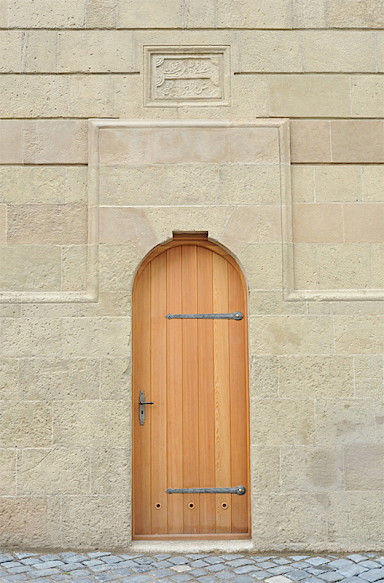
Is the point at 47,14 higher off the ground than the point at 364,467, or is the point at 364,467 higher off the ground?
the point at 47,14

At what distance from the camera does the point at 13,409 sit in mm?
4512

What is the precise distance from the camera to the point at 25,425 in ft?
14.8

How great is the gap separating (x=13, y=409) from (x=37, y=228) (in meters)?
1.48

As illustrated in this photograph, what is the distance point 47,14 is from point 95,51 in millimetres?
535

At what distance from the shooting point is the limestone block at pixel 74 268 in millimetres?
4660

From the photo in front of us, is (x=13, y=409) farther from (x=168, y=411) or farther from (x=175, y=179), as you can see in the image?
(x=175, y=179)

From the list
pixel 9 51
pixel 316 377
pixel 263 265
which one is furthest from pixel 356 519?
pixel 9 51

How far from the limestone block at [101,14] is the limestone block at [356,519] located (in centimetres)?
431

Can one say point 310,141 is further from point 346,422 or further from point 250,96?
point 346,422

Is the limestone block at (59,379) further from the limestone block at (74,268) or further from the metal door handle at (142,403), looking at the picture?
the limestone block at (74,268)

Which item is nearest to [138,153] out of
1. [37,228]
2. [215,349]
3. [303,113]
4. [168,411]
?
[37,228]

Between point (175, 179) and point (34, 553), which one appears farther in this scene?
point (175, 179)

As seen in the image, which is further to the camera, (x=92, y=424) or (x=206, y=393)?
(x=206, y=393)

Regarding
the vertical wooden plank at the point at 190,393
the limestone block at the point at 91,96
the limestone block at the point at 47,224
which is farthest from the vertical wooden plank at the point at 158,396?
the limestone block at the point at 91,96
